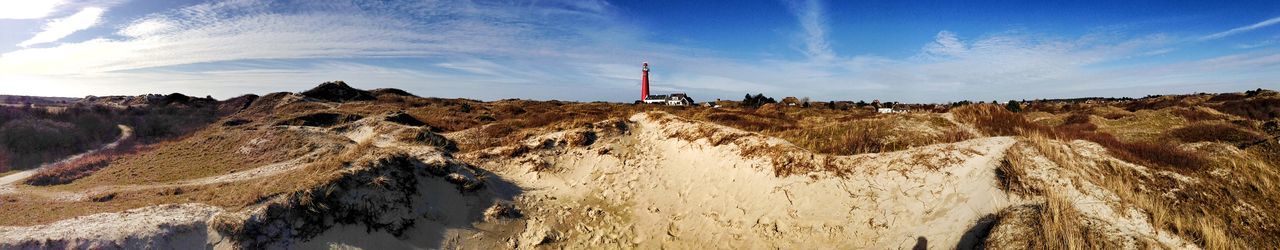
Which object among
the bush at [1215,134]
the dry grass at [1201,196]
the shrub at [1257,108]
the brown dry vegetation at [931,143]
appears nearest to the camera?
the dry grass at [1201,196]

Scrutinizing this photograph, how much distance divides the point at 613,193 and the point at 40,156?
63.9 ft

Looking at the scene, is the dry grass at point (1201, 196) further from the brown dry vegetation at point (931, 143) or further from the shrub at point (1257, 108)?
the shrub at point (1257, 108)

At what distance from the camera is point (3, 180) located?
1131cm

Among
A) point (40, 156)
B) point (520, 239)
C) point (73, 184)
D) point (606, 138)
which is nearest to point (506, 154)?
point (606, 138)

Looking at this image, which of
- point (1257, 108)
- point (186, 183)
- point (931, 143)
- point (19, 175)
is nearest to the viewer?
point (931, 143)

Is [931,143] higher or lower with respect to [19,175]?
higher

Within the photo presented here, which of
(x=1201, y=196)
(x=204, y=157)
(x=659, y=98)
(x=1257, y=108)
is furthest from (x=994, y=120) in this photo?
(x=659, y=98)

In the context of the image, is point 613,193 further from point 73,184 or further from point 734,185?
point 73,184

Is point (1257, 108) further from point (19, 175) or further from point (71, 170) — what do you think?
point (19, 175)

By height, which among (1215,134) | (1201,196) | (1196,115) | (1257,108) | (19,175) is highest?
(1257,108)

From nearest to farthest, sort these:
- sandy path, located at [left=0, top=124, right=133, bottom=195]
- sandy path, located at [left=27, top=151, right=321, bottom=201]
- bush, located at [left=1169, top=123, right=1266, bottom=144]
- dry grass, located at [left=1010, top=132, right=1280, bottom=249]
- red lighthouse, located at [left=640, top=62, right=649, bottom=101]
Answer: dry grass, located at [left=1010, top=132, right=1280, bottom=249], sandy path, located at [left=27, top=151, right=321, bottom=201], sandy path, located at [left=0, top=124, right=133, bottom=195], bush, located at [left=1169, top=123, right=1266, bottom=144], red lighthouse, located at [left=640, top=62, right=649, bottom=101]

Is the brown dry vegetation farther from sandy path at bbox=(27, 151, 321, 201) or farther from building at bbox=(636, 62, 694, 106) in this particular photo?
building at bbox=(636, 62, 694, 106)

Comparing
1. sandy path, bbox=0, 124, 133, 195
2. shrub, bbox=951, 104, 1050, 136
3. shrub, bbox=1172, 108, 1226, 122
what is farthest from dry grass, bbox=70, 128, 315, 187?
shrub, bbox=1172, 108, 1226, 122

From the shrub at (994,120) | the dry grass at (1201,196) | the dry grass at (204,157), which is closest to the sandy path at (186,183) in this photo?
the dry grass at (204,157)
